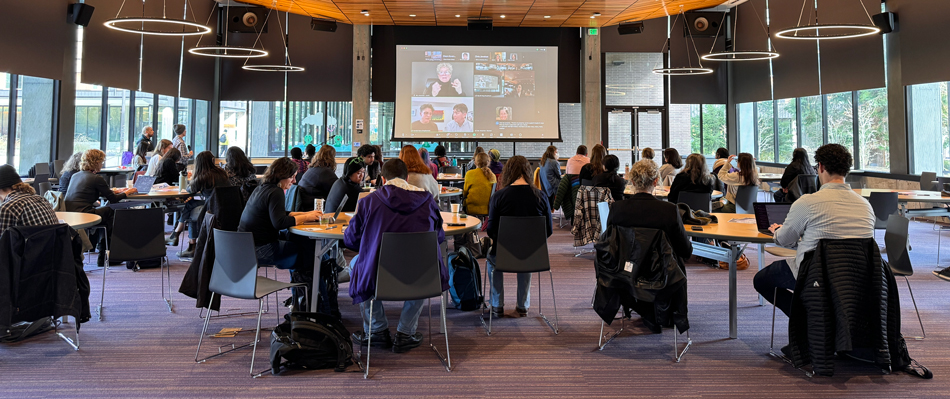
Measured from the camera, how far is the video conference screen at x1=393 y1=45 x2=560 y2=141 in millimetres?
13273

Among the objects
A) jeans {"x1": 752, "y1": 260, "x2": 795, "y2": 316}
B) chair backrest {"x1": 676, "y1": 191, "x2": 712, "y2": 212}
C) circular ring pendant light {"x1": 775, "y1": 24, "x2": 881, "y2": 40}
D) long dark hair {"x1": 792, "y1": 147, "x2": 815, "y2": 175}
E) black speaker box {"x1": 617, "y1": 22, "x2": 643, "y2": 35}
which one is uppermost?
black speaker box {"x1": 617, "y1": 22, "x2": 643, "y2": 35}

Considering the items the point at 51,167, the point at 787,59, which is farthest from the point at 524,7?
the point at 51,167

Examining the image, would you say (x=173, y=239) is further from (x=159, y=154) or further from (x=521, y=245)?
(x=521, y=245)

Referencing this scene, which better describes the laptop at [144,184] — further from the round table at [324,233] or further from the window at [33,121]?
the round table at [324,233]

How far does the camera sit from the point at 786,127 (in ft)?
43.1

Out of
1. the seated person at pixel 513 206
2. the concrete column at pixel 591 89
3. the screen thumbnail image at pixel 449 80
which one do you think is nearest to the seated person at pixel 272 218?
the seated person at pixel 513 206

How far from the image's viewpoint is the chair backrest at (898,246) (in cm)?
402

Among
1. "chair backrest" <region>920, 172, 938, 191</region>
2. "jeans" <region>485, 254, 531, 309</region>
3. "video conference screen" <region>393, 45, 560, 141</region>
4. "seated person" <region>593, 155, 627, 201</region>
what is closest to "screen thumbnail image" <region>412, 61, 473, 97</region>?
"video conference screen" <region>393, 45, 560, 141</region>

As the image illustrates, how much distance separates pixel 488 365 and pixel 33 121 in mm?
9584

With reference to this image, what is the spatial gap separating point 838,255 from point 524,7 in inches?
370

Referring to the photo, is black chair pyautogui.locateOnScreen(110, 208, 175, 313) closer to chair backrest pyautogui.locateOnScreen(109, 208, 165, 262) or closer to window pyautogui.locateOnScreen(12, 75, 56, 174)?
chair backrest pyautogui.locateOnScreen(109, 208, 165, 262)

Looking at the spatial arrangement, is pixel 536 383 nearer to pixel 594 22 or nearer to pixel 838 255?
pixel 838 255

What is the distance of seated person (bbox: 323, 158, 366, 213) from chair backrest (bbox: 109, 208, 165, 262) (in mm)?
1369

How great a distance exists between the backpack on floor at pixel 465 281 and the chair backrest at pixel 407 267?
3.67 feet
